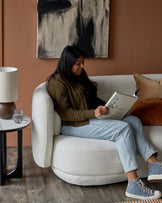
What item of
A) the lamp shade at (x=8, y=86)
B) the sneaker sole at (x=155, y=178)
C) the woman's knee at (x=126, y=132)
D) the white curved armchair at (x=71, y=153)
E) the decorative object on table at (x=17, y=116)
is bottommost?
the sneaker sole at (x=155, y=178)

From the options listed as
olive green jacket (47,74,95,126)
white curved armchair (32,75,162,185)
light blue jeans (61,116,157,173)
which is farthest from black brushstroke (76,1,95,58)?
light blue jeans (61,116,157,173)

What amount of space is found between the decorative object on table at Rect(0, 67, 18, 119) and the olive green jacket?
0.29 metres

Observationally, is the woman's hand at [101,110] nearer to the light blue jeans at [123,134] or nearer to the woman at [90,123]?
the woman at [90,123]

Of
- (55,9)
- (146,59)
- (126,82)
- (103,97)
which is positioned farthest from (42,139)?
(146,59)

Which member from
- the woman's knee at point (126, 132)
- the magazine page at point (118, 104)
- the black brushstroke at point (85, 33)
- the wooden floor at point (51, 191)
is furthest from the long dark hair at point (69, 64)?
the wooden floor at point (51, 191)

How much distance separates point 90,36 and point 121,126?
115cm

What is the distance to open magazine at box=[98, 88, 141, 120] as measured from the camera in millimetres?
2758

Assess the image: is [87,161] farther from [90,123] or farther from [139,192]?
[139,192]

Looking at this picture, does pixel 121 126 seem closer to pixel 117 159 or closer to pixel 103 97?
pixel 117 159

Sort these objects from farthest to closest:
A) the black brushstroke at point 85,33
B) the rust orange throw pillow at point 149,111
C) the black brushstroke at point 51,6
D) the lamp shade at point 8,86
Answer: the black brushstroke at point 85,33 → the black brushstroke at point 51,6 → the rust orange throw pillow at point 149,111 → the lamp shade at point 8,86

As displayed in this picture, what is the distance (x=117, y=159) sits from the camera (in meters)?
2.88

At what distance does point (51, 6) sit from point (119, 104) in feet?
4.08

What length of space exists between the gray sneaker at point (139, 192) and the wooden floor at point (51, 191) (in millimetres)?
56

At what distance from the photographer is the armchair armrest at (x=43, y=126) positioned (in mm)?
2881
